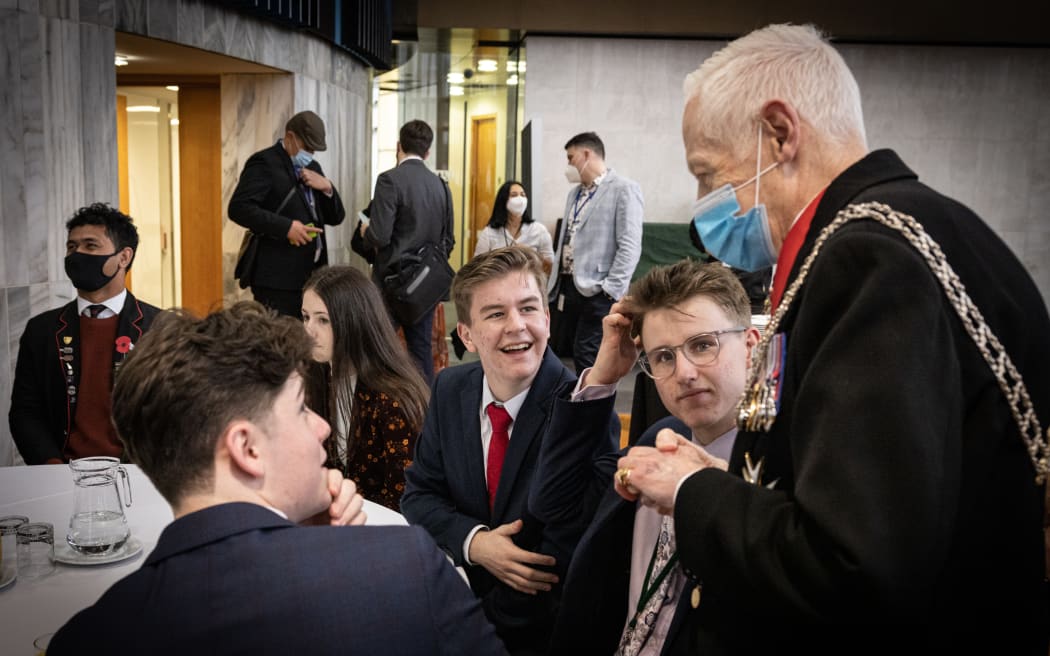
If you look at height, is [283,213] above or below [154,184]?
below

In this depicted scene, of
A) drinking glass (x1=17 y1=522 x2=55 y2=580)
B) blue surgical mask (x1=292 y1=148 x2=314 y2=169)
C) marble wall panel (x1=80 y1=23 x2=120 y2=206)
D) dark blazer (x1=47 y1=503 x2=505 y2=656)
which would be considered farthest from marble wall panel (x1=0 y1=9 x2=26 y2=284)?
dark blazer (x1=47 y1=503 x2=505 y2=656)

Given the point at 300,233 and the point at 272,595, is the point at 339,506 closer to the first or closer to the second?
the point at 272,595

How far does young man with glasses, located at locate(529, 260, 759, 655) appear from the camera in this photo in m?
1.77

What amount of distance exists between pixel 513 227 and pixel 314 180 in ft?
8.20

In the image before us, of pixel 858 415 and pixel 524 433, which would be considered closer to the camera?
pixel 858 415

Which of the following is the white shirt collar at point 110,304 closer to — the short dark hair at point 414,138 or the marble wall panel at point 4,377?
the marble wall panel at point 4,377

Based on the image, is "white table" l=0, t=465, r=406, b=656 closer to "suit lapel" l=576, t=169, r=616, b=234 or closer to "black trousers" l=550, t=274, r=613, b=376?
A: "black trousers" l=550, t=274, r=613, b=376

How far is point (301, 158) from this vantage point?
5.78 m

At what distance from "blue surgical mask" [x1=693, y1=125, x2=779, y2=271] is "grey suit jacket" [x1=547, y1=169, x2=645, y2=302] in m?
4.15

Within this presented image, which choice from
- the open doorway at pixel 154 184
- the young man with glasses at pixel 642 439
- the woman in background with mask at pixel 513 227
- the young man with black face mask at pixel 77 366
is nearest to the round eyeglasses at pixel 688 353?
the young man with glasses at pixel 642 439

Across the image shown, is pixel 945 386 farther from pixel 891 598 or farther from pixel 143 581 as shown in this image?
pixel 143 581

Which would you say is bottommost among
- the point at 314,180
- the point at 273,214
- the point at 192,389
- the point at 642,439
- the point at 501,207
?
the point at 642,439

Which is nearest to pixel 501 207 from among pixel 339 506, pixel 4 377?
pixel 4 377

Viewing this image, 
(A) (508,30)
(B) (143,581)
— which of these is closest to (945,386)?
(B) (143,581)
